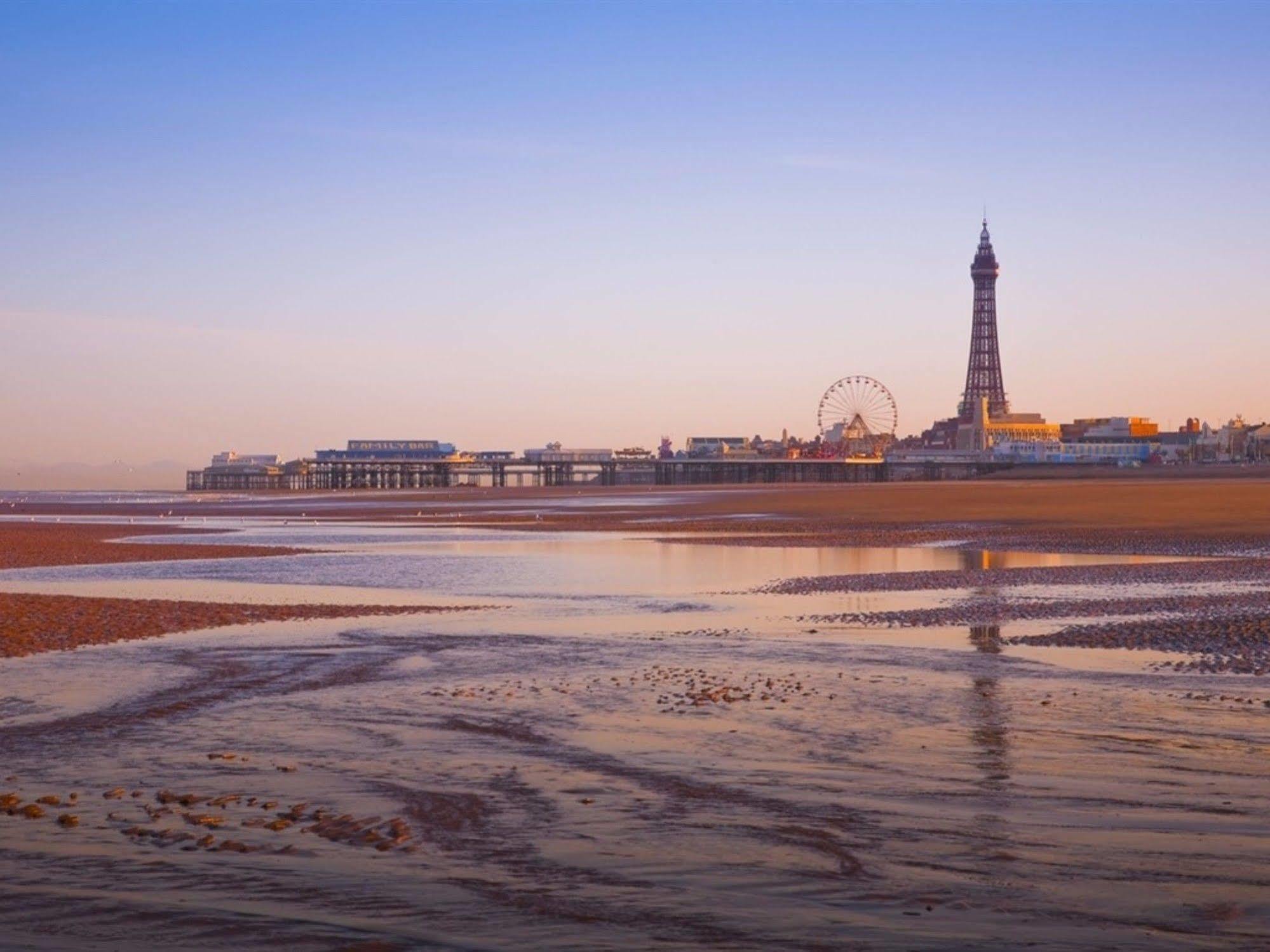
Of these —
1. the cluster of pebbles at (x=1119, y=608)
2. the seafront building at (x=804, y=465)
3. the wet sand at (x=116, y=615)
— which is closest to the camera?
the cluster of pebbles at (x=1119, y=608)

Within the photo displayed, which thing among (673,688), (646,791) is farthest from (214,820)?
(673,688)

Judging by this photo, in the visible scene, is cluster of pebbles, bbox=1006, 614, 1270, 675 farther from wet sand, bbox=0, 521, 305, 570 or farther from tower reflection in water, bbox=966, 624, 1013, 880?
wet sand, bbox=0, 521, 305, 570

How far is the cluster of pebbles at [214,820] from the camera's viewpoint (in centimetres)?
728

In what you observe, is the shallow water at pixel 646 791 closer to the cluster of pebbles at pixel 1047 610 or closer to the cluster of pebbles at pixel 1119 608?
the cluster of pebbles at pixel 1119 608

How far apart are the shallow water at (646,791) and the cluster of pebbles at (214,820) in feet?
0.16

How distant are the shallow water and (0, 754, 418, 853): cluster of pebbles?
0.16 feet

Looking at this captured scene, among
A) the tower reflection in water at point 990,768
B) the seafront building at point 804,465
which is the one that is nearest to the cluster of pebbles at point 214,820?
the tower reflection in water at point 990,768

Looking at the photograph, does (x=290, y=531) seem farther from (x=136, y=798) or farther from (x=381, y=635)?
(x=136, y=798)

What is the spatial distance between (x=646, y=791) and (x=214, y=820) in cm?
260

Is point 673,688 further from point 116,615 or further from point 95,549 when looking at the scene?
point 95,549

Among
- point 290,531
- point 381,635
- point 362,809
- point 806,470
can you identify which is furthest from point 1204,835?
point 806,470

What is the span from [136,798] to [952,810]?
195 inches

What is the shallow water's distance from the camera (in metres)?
6.00

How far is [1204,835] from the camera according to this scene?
711 centimetres
